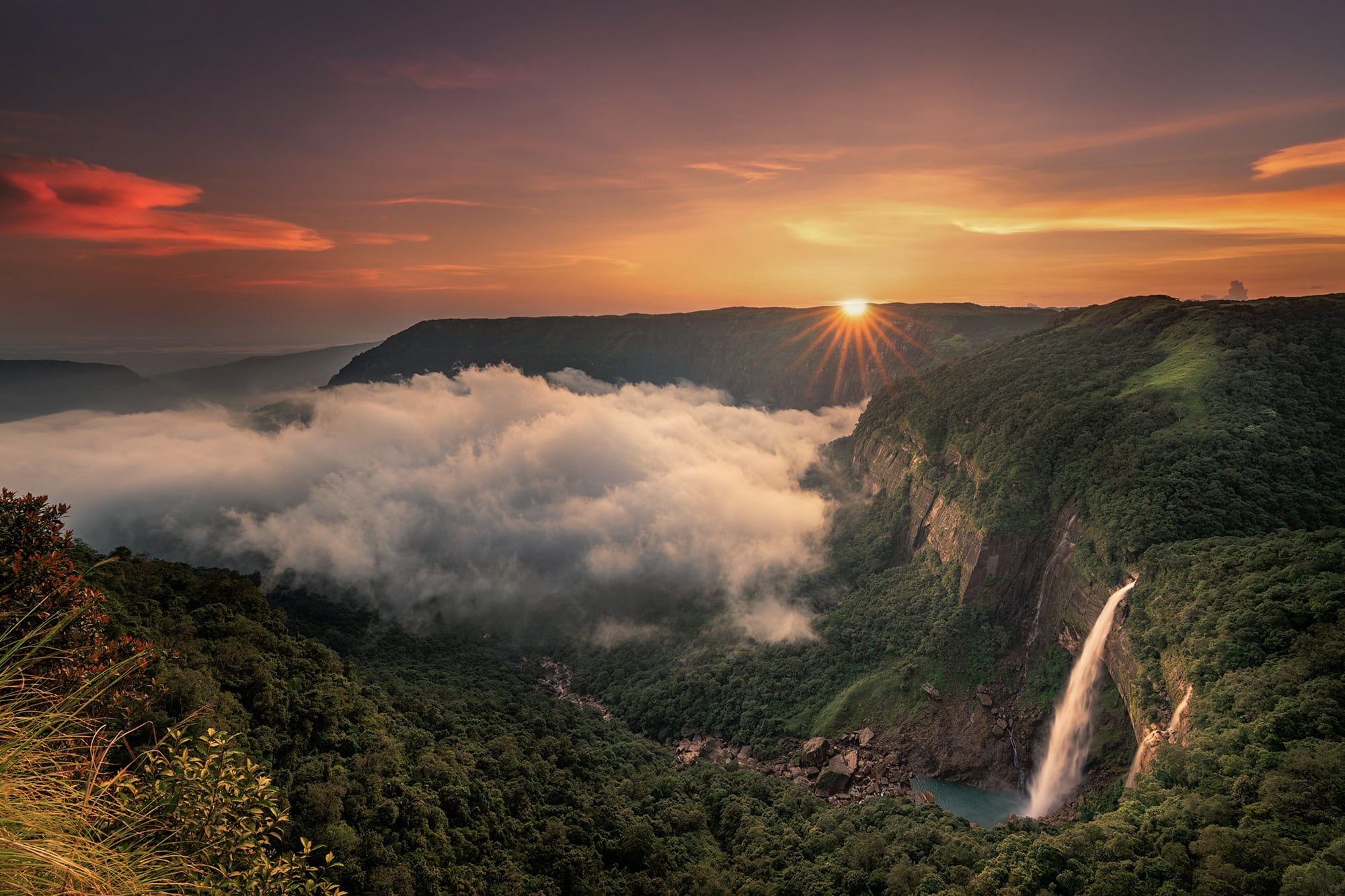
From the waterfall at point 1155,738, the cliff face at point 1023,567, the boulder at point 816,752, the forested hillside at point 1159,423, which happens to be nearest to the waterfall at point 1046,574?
the cliff face at point 1023,567

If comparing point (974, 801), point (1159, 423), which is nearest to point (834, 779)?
point (974, 801)

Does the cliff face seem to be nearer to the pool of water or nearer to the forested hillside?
the forested hillside

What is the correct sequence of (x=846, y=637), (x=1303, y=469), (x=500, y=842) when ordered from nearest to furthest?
(x=500, y=842) < (x=1303, y=469) < (x=846, y=637)

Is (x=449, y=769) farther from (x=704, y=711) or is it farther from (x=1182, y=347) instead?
(x=1182, y=347)

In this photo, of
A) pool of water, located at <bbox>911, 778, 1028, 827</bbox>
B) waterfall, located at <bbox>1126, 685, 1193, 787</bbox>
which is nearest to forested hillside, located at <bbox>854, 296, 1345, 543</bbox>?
waterfall, located at <bbox>1126, 685, 1193, 787</bbox>

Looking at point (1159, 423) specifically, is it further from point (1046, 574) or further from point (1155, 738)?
point (1155, 738)

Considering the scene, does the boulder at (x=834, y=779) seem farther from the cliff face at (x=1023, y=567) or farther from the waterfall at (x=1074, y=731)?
the cliff face at (x=1023, y=567)

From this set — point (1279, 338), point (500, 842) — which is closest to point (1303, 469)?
point (1279, 338)
